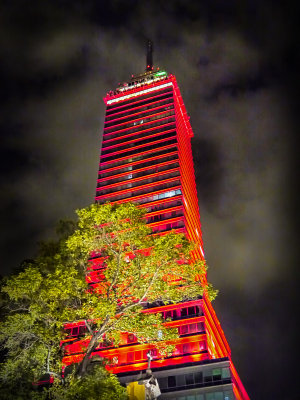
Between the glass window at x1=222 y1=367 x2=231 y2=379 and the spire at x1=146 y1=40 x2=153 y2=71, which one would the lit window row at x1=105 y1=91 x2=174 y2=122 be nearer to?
the spire at x1=146 y1=40 x2=153 y2=71

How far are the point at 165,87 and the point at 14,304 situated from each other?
72566mm

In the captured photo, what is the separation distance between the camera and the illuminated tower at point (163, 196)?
130 ft

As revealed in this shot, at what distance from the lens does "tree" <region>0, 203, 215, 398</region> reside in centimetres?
2069

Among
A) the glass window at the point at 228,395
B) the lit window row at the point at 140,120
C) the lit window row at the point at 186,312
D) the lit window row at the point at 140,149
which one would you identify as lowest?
the glass window at the point at 228,395

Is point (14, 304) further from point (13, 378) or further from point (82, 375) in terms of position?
point (82, 375)

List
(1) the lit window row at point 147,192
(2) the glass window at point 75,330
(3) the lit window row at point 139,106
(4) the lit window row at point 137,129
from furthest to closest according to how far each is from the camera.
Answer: (3) the lit window row at point 139,106
(4) the lit window row at point 137,129
(1) the lit window row at point 147,192
(2) the glass window at point 75,330

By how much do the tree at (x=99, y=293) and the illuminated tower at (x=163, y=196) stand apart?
65.7ft

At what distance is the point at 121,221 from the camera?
23.9m

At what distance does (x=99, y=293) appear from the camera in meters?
22.4

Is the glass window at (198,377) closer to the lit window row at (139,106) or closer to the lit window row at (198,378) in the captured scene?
the lit window row at (198,378)

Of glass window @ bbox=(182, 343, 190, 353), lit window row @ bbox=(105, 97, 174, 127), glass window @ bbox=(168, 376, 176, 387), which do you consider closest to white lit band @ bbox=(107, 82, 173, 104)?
lit window row @ bbox=(105, 97, 174, 127)

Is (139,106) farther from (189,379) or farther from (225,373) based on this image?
(225,373)

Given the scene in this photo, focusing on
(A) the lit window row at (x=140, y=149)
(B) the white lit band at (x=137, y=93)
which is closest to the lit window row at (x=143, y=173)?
(A) the lit window row at (x=140, y=149)

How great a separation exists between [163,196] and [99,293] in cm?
4707
